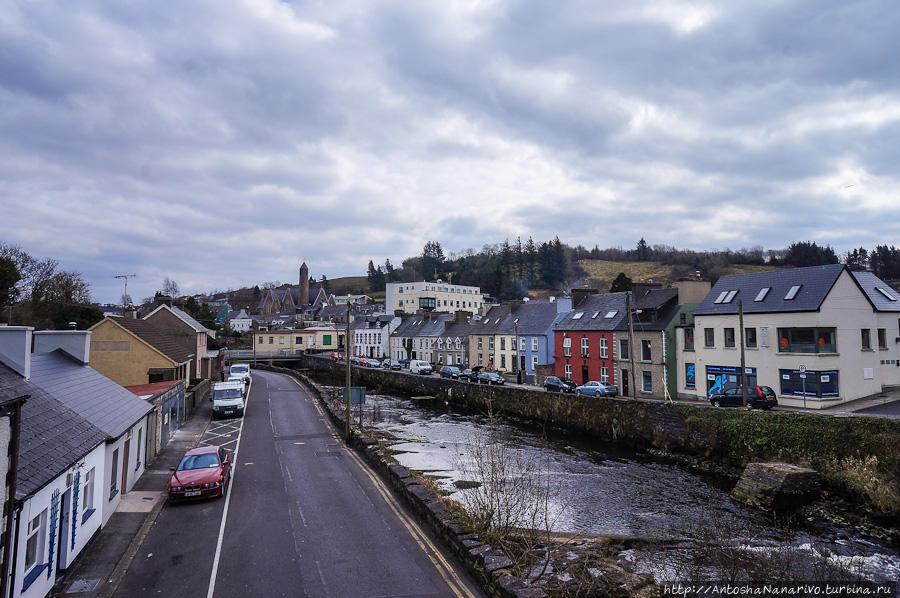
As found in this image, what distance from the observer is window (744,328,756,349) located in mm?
37156

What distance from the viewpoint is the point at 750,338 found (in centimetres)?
3747

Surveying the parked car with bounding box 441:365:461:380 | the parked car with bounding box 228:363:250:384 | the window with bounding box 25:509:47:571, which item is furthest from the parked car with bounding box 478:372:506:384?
the window with bounding box 25:509:47:571

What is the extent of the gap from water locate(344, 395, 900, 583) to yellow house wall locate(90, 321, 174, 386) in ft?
55.2

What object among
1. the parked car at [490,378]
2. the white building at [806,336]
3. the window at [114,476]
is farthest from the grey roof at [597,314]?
the window at [114,476]

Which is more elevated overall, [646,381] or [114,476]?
[114,476]

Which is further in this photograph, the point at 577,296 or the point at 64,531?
the point at 577,296

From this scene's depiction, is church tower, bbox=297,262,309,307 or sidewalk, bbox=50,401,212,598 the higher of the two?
church tower, bbox=297,262,309,307

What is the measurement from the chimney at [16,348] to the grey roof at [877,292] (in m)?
47.8

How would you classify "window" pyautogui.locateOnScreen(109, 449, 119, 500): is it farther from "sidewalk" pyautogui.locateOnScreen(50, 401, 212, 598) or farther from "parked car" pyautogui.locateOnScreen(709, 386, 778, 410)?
"parked car" pyautogui.locateOnScreen(709, 386, 778, 410)

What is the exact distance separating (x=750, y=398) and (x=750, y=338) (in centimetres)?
707

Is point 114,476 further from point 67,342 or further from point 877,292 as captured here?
point 877,292

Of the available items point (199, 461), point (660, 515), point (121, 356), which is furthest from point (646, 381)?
point (121, 356)

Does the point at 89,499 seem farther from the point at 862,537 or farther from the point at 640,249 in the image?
the point at 640,249

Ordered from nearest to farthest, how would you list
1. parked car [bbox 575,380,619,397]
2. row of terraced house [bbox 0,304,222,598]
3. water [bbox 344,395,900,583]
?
row of terraced house [bbox 0,304,222,598]
water [bbox 344,395,900,583]
parked car [bbox 575,380,619,397]
